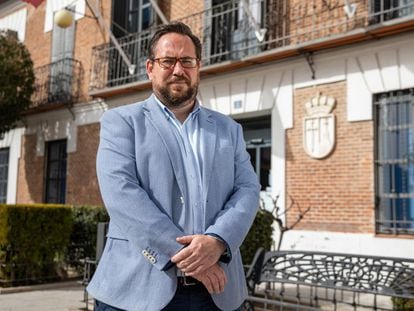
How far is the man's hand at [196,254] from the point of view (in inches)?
73.3

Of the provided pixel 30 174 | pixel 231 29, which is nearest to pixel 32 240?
pixel 231 29

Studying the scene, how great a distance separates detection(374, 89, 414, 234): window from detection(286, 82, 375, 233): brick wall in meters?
0.16

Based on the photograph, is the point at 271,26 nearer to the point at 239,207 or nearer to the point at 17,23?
the point at 239,207

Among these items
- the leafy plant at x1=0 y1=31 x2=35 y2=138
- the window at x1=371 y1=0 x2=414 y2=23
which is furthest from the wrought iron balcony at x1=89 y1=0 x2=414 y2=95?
the leafy plant at x1=0 y1=31 x2=35 y2=138

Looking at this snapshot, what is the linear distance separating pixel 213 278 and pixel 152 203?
14.2 inches

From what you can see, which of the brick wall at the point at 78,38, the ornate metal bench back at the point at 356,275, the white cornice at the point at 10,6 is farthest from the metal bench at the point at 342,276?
the white cornice at the point at 10,6

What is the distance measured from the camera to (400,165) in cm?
819

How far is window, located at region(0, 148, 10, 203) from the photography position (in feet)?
55.3

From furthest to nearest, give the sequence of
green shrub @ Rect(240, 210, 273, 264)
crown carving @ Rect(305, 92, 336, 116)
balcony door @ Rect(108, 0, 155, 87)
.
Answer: balcony door @ Rect(108, 0, 155, 87), crown carving @ Rect(305, 92, 336, 116), green shrub @ Rect(240, 210, 273, 264)

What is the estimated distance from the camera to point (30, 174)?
1593 cm

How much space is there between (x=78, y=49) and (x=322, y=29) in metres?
7.98

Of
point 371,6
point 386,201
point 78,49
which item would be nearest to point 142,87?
point 78,49

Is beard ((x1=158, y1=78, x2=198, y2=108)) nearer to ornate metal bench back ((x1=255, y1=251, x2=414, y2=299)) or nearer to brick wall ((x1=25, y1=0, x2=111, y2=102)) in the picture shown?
ornate metal bench back ((x1=255, y1=251, x2=414, y2=299))

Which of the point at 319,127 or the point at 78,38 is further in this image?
the point at 78,38
